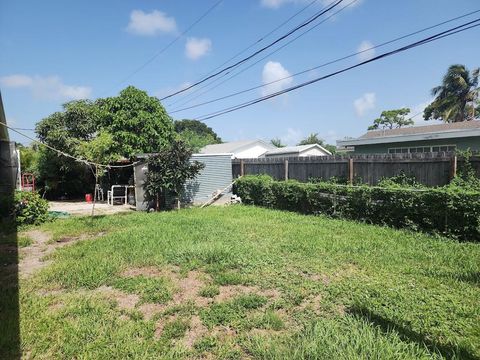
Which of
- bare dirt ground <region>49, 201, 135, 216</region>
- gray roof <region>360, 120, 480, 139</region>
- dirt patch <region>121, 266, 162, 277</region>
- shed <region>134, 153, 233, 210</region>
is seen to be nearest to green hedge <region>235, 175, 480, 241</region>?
shed <region>134, 153, 233, 210</region>

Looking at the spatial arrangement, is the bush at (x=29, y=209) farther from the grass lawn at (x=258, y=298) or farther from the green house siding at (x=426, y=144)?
the green house siding at (x=426, y=144)

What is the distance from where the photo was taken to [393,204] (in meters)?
7.27

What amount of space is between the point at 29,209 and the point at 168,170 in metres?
4.12

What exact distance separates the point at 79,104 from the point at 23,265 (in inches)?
514

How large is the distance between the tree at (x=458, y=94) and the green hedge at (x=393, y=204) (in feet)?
76.6

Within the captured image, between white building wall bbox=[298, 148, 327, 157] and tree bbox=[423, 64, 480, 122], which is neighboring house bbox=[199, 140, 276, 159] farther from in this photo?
tree bbox=[423, 64, 480, 122]

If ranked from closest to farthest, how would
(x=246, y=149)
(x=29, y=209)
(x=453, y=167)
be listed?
(x=453, y=167) → (x=29, y=209) → (x=246, y=149)

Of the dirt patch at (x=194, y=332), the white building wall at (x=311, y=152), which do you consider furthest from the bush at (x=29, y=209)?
the white building wall at (x=311, y=152)

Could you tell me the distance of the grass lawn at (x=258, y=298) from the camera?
2852 millimetres

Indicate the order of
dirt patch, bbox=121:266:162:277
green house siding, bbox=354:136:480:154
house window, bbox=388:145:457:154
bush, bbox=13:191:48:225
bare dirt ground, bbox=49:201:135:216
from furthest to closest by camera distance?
house window, bbox=388:145:457:154 < bare dirt ground, bbox=49:201:135:216 < green house siding, bbox=354:136:480:154 < bush, bbox=13:191:48:225 < dirt patch, bbox=121:266:162:277

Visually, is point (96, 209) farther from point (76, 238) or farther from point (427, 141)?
point (427, 141)

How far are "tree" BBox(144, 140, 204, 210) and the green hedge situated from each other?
9.91 feet

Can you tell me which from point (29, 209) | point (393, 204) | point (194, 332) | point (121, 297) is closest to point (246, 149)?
point (29, 209)

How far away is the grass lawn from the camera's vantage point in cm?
285
